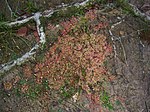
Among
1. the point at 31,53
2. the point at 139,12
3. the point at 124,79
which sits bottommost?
the point at 124,79

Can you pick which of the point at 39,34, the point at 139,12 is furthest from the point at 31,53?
the point at 139,12

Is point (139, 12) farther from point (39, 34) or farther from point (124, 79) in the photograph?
point (39, 34)

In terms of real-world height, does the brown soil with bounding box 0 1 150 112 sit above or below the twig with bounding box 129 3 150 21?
below

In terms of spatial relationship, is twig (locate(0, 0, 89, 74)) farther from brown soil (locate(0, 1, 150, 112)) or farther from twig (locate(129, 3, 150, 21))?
twig (locate(129, 3, 150, 21))

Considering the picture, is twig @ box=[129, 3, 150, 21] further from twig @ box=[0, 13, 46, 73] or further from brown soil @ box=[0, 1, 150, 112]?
twig @ box=[0, 13, 46, 73]

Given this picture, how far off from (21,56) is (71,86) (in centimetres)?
76

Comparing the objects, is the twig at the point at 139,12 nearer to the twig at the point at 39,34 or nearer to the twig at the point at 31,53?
the twig at the point at 39,34

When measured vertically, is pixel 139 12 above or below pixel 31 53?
above

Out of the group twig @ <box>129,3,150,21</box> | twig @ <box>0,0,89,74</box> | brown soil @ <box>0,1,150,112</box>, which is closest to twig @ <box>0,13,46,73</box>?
twig @ <box>0,0,89,74</box>

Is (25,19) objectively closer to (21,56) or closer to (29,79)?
(21,56)

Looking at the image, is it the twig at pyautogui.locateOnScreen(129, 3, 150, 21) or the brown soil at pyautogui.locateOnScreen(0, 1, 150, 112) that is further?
the twig at pyautogui.locateOnScreen(129, 3, 150, 21)

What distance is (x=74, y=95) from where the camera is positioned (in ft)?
12.9

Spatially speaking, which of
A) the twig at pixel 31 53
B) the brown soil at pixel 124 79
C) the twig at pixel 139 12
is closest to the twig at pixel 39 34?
the twig at pixel 31 53

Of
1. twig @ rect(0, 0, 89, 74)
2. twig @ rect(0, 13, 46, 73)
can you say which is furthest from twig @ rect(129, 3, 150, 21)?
twig @ rect(0, 13, 46, 73)
